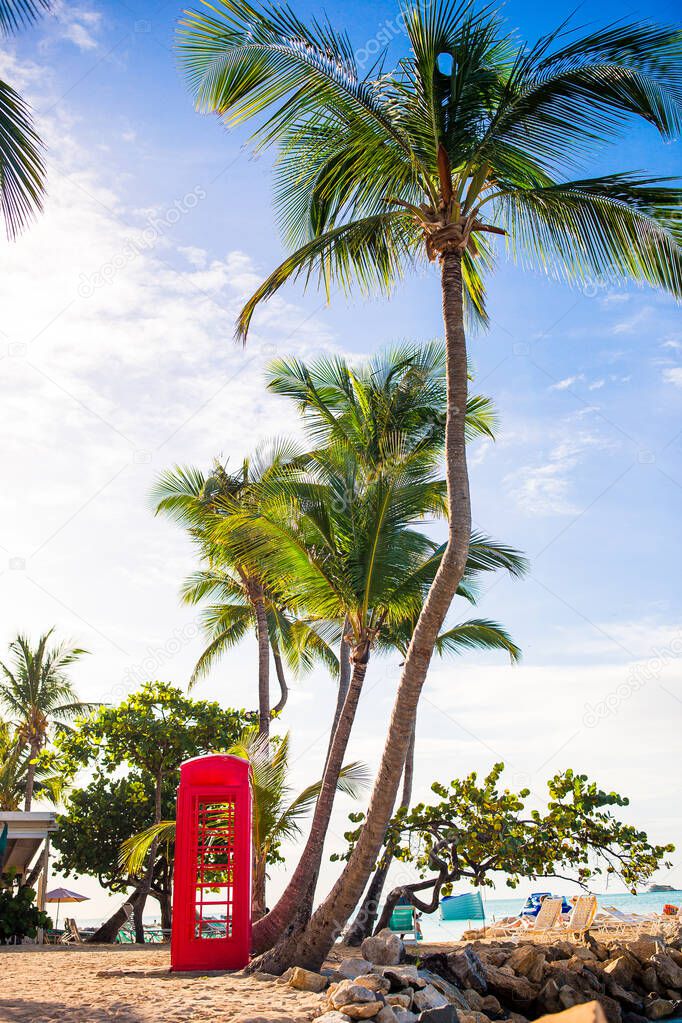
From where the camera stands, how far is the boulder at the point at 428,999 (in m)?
Result: 7.50

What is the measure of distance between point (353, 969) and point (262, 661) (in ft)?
43.2

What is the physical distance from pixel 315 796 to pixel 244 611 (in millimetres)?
10616

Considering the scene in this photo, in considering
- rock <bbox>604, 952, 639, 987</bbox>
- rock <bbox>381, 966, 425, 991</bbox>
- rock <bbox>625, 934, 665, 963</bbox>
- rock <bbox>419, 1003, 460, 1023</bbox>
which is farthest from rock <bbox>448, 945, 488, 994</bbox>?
rock <bbox>625, 934, 665, 963</bbox>

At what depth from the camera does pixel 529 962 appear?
10.8 metres

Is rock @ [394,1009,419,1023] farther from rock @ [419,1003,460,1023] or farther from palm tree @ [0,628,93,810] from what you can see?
palm tree @ [0,628,93,810]

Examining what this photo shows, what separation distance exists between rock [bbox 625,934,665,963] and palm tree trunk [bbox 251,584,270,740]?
968 centimetres

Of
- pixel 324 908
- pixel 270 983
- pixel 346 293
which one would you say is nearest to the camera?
pixel 270 983

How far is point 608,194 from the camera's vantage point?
1049cm

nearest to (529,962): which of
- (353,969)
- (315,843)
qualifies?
(315,843)

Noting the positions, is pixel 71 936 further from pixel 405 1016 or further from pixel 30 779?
pixel 405 1016

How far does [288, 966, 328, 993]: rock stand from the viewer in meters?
8.30

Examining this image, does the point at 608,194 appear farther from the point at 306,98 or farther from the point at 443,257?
the point at 306,98

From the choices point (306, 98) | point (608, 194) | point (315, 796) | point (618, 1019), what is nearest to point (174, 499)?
point (315, 796)

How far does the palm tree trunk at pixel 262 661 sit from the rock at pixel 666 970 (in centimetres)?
1011
